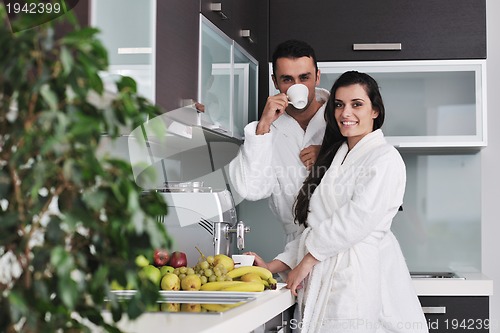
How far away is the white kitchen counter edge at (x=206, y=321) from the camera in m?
1.40

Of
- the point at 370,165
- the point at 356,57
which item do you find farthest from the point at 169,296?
the point at 356,57

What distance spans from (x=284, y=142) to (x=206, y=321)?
1.58 m

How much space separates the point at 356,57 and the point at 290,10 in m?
0.37

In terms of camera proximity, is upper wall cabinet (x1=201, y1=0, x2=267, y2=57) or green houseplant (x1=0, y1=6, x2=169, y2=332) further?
upper wall cabinet (x1=201, y1=0, x2=267, y2=57)

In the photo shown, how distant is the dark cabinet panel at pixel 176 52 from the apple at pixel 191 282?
0.48m

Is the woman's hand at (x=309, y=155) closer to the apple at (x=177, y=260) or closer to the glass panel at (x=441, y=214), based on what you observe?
the apple at (x=177, y=260)

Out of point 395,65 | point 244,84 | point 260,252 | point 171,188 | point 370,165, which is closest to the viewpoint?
point 370,165

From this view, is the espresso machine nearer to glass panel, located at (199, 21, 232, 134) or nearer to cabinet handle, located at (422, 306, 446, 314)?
glass panel, located at (199, 21, 232, 134)

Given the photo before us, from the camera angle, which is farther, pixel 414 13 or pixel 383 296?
pixel 414 13

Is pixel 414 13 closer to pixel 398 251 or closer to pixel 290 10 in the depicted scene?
pixel 290 10

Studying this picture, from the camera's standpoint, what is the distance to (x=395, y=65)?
346 centimetres

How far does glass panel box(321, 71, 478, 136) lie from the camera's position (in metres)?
3.45

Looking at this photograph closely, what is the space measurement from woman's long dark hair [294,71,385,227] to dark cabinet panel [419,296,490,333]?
770 mm

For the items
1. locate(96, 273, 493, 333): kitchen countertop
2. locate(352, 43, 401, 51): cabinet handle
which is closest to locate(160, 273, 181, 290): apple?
locate(96, 273, 493, 333): kitchen countertop
